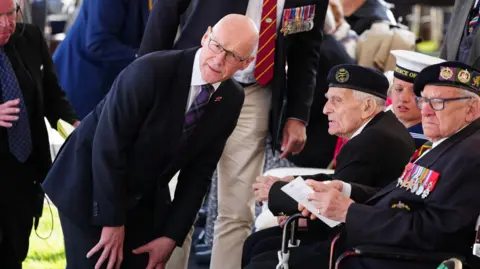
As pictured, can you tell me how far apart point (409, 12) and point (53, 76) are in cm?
688

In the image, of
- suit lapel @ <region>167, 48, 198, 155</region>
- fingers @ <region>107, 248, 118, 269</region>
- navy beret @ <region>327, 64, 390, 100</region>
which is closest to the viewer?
suit lapel @ <region>167, 48, 198, 155</region>

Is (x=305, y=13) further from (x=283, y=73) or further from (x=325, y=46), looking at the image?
(x=325, y=46)

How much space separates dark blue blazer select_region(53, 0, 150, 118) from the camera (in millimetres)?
5289

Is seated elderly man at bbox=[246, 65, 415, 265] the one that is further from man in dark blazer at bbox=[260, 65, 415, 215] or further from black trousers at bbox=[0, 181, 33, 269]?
black trousers at bbox=[0, 181, 33, 269]

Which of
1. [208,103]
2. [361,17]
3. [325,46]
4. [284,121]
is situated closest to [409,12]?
[361,17]

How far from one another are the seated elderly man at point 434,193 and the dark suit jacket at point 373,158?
368 mm

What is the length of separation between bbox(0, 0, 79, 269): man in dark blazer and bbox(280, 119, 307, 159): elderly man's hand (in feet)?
3.42

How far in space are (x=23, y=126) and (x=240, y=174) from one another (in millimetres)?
1046

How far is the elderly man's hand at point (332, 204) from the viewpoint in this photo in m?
3.81

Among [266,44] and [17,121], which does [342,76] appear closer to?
[266,44]

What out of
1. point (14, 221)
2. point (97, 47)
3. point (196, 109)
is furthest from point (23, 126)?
point (196, 109)

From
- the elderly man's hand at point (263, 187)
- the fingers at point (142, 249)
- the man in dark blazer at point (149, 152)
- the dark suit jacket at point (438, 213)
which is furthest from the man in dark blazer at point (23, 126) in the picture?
the dark suit jacket at point (438, 213)

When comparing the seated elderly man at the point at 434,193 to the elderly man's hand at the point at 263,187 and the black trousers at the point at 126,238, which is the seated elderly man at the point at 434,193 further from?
the black trousers at the point at 126,238

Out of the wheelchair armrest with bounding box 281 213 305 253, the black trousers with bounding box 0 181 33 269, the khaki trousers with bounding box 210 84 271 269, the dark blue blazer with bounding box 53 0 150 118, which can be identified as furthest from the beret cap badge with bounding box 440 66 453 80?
the black trousers with bounding box 0 181 33 269
